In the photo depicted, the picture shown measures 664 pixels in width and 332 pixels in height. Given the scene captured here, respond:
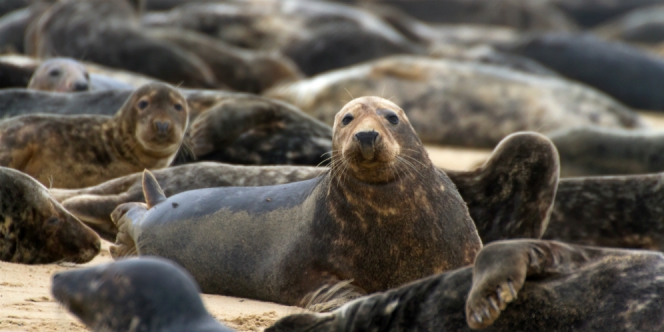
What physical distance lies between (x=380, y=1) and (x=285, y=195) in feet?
71.6

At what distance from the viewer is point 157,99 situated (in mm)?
6734

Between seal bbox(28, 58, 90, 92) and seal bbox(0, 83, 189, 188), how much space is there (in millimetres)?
1581

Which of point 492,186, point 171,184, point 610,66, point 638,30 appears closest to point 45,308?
point 171,184

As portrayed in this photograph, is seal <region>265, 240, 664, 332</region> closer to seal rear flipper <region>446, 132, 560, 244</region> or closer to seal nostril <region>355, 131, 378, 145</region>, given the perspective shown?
seal nostril <region>355, 131, 378, 145</region>

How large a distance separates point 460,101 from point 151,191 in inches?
271

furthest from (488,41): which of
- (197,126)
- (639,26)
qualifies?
(197,126)

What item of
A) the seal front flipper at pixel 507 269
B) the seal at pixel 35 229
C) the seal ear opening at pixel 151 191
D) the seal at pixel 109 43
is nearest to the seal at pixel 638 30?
the seal at pixel 109 43

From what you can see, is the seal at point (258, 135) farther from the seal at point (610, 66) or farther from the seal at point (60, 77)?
the seal at point (610, 66)

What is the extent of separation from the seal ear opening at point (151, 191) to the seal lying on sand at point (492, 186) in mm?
387

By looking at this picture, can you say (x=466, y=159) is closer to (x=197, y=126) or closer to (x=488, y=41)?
(x=197, y=126)

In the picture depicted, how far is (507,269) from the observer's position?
9.36 feet

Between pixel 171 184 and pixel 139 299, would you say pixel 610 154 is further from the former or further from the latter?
pixel 139 299

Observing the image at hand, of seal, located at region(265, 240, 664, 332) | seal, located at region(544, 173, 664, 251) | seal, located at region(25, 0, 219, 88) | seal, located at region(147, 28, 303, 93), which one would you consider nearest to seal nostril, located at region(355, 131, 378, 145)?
seal, located at region(265, 240, 664, 332)

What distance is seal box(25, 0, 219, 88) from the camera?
11.6 meters
